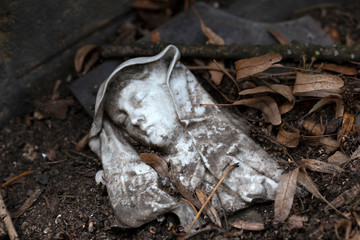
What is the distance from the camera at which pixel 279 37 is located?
257cm

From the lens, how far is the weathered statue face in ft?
6.25

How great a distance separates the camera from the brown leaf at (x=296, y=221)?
168 centimetres

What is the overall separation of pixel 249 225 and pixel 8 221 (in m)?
1.25

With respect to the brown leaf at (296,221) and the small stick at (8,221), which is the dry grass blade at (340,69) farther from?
the small stick at (8,221)

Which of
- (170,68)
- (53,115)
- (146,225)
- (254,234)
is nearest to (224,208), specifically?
(254,234)

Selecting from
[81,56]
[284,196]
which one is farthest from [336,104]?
[81,56]

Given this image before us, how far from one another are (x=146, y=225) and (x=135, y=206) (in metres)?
0.14

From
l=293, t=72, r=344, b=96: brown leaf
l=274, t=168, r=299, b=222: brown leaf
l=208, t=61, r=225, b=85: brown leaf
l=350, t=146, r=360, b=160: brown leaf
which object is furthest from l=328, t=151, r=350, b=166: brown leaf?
l=208, t=61, r=225, b=85: brown leaf

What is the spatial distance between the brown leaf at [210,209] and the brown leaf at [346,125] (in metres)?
0.80

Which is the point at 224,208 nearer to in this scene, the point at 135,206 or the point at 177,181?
the point at 177,181

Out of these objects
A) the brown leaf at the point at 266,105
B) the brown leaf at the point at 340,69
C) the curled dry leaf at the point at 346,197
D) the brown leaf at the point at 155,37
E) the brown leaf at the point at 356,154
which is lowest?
the curled dry leaf at the point at 346,197

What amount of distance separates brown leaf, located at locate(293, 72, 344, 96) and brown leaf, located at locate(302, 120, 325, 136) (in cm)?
17

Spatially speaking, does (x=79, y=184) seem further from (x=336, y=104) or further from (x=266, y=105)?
(x=336, y=104)

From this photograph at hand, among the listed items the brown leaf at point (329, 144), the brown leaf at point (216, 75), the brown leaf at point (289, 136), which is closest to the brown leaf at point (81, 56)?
Answer: the brown leaf at point (216, 75)
